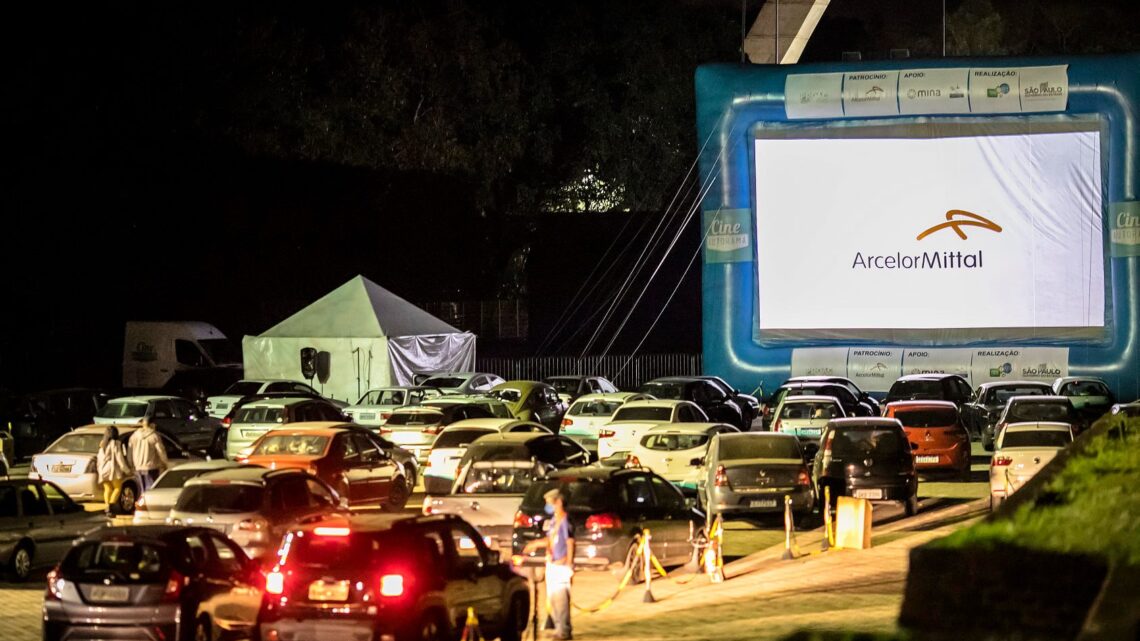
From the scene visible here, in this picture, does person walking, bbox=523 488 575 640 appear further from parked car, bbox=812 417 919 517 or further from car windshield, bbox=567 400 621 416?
car windshield, bbox=567 400 621 416

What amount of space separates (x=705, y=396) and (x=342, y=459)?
14521mm

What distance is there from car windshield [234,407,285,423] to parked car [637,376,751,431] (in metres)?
9.25

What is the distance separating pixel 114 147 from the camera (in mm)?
47312

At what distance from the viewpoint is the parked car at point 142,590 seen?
1258cm

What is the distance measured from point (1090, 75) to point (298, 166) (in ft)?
93.6

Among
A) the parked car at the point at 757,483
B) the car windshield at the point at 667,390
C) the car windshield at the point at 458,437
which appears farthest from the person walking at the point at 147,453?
the car windshield at the point at 667,390

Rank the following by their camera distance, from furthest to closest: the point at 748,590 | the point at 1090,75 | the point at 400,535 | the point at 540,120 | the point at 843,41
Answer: the point at 843,41, the point at 540,120, the point at 1090,75, the point at 748,590, the point at 400,535

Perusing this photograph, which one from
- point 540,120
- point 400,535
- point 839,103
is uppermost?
point 540,120

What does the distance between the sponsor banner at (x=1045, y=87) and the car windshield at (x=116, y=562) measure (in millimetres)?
27054

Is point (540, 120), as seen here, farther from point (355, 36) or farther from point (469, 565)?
point (469, 565)

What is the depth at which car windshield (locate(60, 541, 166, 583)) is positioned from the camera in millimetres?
12727

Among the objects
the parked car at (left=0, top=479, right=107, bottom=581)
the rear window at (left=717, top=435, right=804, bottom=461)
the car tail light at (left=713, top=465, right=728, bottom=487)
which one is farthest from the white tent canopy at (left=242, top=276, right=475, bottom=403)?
the parked car at (left=0, top=479, right=107, bottom=581)

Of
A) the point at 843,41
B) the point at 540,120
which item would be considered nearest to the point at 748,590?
the point at 540,120

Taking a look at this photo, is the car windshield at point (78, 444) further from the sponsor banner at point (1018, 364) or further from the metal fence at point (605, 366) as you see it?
the metal fence at point (605, 366)
